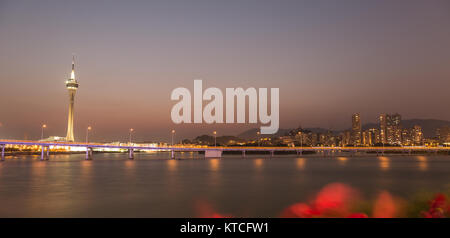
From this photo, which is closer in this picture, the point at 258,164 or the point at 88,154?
the point at 258,164

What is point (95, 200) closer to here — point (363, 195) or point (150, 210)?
point (150, 210)


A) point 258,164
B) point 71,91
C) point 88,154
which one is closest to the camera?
point 258,164

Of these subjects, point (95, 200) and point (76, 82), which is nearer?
point (95, 200)

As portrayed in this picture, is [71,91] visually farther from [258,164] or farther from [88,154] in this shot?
[258,164]

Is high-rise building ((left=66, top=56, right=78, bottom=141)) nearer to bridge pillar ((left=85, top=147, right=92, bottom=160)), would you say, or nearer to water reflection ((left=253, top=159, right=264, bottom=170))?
bridge pillar ((left=85, top=147, right=92, bottom=160))

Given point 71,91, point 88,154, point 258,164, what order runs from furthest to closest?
point 71,91 → point 88,154 → point 258,164

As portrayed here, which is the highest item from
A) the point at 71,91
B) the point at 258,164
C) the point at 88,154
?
the point at 71,91

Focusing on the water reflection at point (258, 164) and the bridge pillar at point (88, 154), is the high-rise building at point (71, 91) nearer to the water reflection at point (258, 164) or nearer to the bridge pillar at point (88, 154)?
the bridge pillar at point (88, 154)

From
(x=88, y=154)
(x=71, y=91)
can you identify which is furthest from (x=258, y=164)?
(x=71, y=91)

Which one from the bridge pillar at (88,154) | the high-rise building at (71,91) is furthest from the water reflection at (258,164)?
the high-rise building at (71,91)

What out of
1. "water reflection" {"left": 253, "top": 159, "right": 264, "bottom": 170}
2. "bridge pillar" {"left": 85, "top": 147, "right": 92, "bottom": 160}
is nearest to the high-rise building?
"bridge pillar" {"left": 85, "top": 147, "right": 92, "bottom": 160}
